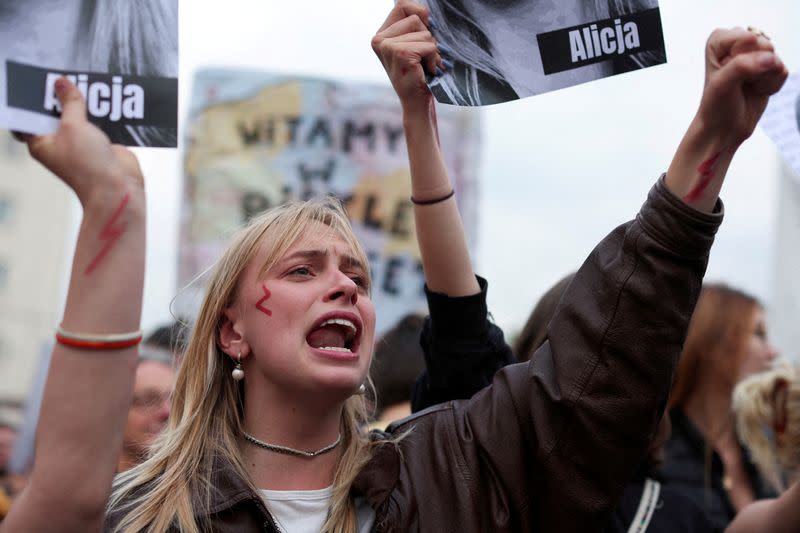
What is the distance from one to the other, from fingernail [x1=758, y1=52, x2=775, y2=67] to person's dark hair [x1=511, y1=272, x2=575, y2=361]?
3.58 feet

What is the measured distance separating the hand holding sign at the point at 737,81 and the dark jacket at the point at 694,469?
199cm

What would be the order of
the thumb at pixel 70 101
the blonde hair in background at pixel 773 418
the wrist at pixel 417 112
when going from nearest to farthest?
the thumb at pixel 70 101
the wrist at pixel 417 112
the blonde hair in background at pixel 773 418

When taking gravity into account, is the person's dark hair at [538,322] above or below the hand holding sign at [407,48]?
below

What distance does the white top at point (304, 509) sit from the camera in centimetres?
212

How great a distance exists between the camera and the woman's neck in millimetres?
2234

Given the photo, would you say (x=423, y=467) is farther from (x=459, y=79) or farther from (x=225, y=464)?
(x=459, y=79)

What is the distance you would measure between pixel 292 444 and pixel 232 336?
34 centimetres

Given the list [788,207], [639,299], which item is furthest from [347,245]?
[788,207]

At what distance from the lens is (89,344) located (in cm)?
159

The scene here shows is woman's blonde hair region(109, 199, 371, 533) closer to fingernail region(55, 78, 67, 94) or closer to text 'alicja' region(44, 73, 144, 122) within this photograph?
text 'alicja' region(44, 73, 144, 122)

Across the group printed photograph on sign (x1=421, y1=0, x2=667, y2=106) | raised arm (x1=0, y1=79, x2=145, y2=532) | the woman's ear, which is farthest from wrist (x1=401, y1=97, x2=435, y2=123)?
raised arm (x1=0, y1=79, x2=145, y2=532)

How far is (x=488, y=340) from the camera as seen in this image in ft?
8.37

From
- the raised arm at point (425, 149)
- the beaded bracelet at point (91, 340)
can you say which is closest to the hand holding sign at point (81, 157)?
the beaded bracelet at point (91, 340)

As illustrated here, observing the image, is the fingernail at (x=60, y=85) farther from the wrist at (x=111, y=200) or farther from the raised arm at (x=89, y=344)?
the wrist at (x=111, y=200)
